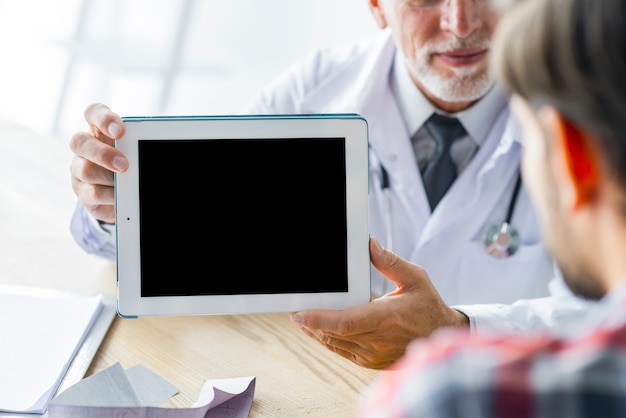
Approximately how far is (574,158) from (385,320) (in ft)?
1.50

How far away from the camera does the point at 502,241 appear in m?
1.38

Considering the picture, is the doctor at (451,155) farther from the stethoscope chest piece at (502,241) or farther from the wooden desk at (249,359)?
the wooden desk at (249,359)

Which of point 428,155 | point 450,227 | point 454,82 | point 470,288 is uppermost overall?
point 454,82

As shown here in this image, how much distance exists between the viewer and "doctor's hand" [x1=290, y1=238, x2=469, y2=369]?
0.93 metres

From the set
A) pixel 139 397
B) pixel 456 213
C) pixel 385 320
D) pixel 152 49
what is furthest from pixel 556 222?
pixel 152 49

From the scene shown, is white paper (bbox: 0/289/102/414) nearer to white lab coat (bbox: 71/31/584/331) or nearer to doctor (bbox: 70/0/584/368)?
doctor (bbox: 70/0/584/368)

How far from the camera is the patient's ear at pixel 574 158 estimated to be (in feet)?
1.75

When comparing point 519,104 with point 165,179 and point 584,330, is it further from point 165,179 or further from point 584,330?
point 165,179

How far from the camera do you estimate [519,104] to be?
0.59 metres

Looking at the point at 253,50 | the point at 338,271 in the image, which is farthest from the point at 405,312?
the point at 253,50

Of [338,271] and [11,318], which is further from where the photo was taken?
[11,318]

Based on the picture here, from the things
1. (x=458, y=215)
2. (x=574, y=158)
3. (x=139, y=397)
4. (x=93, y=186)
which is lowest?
(x=139, y=397)

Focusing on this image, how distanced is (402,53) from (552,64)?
0.96 metres

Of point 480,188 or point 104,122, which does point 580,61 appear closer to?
point 104,122
